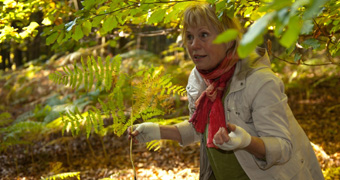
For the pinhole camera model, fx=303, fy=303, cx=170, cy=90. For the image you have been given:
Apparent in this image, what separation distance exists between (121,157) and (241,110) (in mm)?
3775

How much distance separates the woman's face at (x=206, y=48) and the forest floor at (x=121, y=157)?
229cm

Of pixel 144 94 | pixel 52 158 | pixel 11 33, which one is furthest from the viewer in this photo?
pixel 52 158

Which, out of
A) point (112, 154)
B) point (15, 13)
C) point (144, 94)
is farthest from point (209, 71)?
point (112, 154)

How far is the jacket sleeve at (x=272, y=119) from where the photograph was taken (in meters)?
1.51

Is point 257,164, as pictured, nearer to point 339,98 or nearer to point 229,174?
point 229,174

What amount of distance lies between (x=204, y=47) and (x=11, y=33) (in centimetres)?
162

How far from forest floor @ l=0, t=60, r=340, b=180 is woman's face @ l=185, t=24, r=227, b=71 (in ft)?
7.51

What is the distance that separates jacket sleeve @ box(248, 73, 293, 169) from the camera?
4.96 ft

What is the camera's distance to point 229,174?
1.80 metres

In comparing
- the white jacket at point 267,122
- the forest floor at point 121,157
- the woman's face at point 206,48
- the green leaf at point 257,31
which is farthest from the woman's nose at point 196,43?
the forest floor at point 121,157

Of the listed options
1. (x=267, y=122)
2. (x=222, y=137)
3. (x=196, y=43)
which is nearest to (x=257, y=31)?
(x=222, y=137)

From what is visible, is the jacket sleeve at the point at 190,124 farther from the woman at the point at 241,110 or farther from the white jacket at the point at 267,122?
the white jacket at the point at 267,122

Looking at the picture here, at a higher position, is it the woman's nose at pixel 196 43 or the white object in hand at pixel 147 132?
the woman's nose at pixel 196 43

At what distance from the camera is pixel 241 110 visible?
64.0 inches
